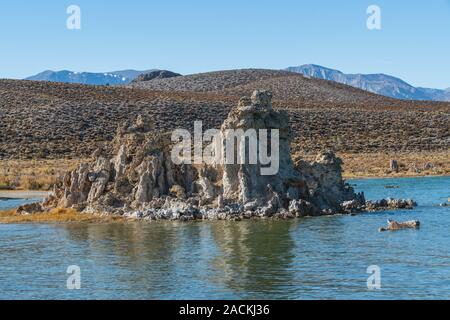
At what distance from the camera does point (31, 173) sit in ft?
170

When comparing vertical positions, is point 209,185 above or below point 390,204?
above

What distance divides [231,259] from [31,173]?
34.3 meters

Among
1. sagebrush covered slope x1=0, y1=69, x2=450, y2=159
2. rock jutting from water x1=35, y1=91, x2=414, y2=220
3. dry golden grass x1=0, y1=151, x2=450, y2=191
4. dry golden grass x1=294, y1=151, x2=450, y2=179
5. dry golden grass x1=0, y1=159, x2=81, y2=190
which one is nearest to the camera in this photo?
rock jutting from water x1=35, y1=91, x2=414, y2=220

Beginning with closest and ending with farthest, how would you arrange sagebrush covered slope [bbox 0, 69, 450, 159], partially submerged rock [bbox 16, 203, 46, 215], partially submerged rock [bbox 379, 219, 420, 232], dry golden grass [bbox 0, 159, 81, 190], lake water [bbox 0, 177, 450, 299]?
lake water [bbox 0, 177, 450, 299]
partially submerged rock [bbox 379, 219, 420, 232]
partially submerged rock [bbox 16, 203, 46, 215]
dry golden grass [bbox 0, 159, 81, 190]
sagebrush covered slope [bbox 0, 69, 450, 159]

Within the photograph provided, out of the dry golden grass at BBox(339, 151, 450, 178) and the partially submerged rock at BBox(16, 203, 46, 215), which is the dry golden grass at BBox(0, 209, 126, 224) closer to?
the partially submerged rock at BBox(16, 203, 46, 215)

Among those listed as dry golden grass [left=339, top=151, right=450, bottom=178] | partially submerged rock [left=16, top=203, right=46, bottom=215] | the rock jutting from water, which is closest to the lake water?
the rock jutting from water

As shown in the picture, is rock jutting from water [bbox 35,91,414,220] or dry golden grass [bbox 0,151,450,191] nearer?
rock jutting from water [bbox 35,91,414,220]

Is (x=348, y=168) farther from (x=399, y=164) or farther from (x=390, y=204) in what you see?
(x=390, y=204)

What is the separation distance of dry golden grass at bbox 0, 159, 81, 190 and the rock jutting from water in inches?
448

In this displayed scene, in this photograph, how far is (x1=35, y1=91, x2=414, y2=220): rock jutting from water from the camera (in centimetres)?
2880

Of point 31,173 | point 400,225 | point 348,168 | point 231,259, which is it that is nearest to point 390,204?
point 400,225

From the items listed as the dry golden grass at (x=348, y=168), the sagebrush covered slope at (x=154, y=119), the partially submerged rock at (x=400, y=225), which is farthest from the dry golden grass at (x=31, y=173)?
the partially submerged rock at (x=400, y=225)

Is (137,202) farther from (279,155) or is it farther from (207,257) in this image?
(207,257)

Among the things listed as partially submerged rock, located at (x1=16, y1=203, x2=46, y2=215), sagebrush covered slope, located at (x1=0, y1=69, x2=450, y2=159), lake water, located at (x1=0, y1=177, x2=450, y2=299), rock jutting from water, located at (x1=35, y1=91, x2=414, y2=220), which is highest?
sagebrush covered slope, located at (x1=0, y1=69, x2=450, y2=159)
